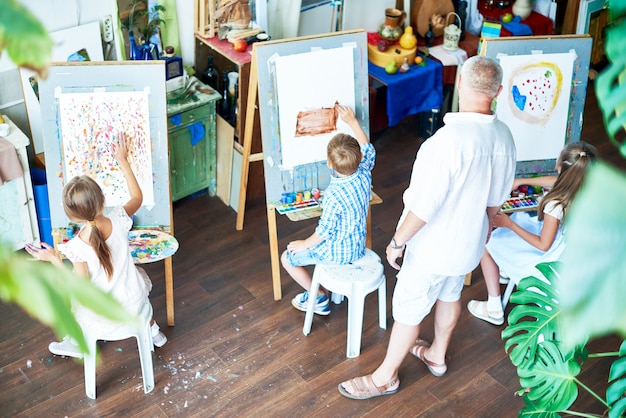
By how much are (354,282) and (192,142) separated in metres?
1.47

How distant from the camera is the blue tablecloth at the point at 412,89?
15.4ft

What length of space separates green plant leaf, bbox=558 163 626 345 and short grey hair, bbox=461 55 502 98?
2.23 meters

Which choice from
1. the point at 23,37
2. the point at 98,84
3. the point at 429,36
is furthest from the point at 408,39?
the point at 23,37

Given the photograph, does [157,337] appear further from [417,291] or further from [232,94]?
[232,94]

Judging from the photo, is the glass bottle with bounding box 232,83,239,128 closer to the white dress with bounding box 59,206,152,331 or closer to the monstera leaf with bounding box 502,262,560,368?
the white dress with bounding box 59,206,152,331

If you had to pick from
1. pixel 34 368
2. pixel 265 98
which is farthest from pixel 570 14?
pixel 34 368

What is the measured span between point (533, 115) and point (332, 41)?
1.08 meters

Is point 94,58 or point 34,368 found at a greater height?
point 94,58

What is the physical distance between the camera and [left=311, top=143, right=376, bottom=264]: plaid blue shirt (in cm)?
311

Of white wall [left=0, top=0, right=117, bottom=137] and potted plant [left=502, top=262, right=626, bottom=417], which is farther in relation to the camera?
white wall [left=0, top=0, right=117, bottom=137]

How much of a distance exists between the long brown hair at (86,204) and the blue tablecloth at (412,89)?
2.43 meters

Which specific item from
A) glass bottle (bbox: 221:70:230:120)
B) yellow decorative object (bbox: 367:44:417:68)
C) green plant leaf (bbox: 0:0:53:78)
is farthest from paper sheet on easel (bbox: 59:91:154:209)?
green plant leaf (bbox: 0:0:53:78)

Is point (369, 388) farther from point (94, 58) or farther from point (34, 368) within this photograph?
point (94, 58)

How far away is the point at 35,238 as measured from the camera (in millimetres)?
3867
